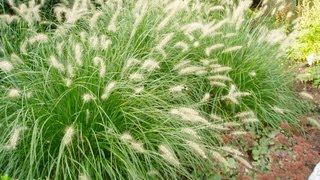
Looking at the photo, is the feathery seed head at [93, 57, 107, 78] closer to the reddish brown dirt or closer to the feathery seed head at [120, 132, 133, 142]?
the feathery seed head at [120, 132, 133, 142]

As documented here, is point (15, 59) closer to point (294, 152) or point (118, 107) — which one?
point (118, 107)

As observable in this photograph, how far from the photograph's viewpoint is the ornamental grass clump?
3.54 m

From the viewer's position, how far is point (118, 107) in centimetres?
380

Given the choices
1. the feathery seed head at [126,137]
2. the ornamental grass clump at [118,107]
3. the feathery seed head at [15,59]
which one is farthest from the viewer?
the feathery seed head at [15,59]

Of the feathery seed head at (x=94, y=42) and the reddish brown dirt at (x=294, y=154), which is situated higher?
the feathery seed head at (x=94, y=42)

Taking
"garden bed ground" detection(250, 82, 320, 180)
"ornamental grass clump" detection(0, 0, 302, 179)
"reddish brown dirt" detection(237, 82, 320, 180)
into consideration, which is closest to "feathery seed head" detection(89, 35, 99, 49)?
"ornamental grass clump" detection(0, 0, 302, 179)

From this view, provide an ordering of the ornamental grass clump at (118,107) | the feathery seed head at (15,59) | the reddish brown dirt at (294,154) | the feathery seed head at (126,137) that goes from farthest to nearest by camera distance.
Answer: the feathery seed head at (15,59), the reddish brown dirt at (294,154), the ornamental grass clump at (118,107), the feathery seed head at (126,137)

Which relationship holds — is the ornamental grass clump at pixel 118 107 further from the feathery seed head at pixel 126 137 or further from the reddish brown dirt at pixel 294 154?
the reddish brown dirt at pixel 294 154

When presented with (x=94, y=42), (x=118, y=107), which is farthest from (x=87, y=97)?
(x=94, y=42)

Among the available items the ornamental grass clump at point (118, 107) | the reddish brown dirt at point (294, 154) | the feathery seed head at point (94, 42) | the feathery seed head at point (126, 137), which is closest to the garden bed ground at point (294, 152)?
the reddish brown dirt at point (294, 154)

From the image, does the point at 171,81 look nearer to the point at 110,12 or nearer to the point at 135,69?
the point at 135,69

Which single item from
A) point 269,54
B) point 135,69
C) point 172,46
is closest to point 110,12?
point 172,46

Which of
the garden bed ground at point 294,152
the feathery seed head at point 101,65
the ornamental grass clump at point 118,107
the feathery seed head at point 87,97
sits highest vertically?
the feathery seed head at point 101,65

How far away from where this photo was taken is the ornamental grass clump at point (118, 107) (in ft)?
11.6
